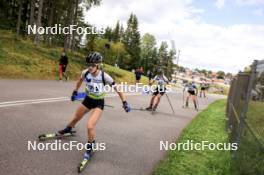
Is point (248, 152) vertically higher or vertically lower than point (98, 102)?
lower

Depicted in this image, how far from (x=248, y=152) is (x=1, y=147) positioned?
4.47m

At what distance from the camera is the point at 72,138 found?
6.97 meters

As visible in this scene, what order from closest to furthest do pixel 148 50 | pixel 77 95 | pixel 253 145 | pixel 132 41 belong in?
pixel 253 145 < pixel 77 95 < pixel 132 41 < pixel 148 50

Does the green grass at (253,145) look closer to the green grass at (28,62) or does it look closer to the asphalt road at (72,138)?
the asphalt road at (72,138)

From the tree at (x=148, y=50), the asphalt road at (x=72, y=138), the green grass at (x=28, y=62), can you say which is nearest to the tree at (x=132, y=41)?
the tree at (x=148, y=50)

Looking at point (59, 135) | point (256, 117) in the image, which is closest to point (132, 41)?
point (59, 135)

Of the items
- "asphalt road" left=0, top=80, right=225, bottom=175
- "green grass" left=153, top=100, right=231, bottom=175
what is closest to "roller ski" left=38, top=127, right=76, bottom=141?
"asphalt road" left=0, top=80, right=225, bottom=175

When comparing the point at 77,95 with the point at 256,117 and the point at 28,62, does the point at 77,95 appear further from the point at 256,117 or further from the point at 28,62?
the point at 28,62

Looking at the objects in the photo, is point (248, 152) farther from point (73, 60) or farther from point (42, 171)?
point (73, 60)

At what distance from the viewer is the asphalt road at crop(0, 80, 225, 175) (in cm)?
510

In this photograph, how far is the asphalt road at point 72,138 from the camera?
201 inches

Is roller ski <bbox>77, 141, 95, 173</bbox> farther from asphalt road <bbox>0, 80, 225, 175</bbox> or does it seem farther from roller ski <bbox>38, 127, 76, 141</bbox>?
roller ski <bbox>38, 127, 76, 141</bbox>

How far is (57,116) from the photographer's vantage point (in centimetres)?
916

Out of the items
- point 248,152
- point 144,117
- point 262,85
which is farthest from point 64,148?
point 144,117
